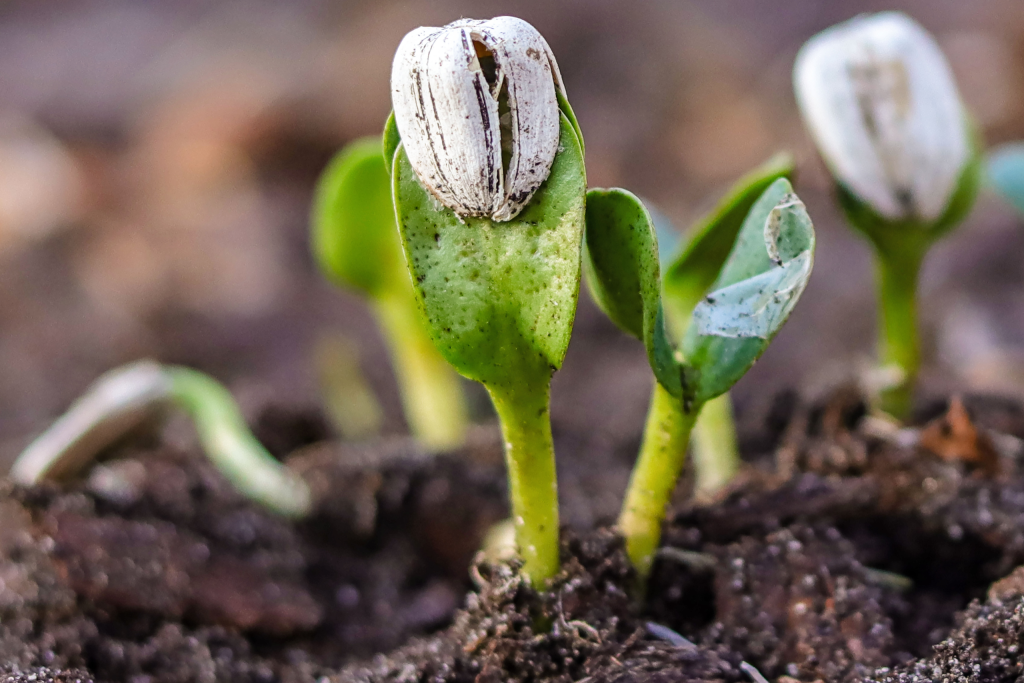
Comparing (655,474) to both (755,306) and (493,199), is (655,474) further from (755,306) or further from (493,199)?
(493,199)

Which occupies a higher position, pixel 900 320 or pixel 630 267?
pixel 630 267

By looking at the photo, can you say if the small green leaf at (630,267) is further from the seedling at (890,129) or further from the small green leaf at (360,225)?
the small green leaf at (360,225)

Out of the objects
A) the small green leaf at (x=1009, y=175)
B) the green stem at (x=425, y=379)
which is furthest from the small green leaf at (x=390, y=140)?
the small green leaf at (x=1009, y=175)

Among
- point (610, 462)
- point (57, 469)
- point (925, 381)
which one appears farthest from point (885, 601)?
point (57, 469)

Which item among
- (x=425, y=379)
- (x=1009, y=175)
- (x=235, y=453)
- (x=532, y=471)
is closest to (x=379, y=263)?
(x=425, y=379)

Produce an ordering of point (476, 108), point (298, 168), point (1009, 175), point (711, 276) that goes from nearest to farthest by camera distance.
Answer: point (476, 108) < point (711, 276) < point (1009, 175) < point (298, 168)
